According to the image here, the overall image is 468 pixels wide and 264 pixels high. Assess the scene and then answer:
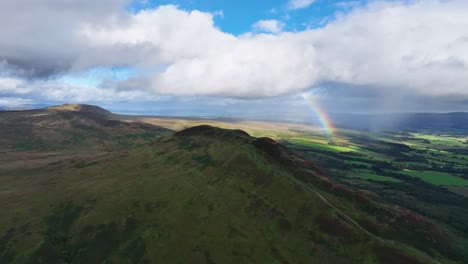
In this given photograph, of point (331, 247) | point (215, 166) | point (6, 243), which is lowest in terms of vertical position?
point (6, 243)

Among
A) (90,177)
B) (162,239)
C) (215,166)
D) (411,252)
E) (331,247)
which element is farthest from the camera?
(90,177)

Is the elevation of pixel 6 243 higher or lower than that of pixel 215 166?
lower

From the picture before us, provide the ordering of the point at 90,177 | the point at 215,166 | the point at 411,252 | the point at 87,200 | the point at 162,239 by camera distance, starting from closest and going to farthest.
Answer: the point at 411,252 → the point at 162,239 → the point at 87,200 → the point at 215,166 → the point at 90,177

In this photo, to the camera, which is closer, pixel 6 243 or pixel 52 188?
pixel 6 243

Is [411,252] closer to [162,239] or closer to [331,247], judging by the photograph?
[331,247]

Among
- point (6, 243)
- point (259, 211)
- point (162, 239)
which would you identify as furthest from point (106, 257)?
point (259, 211)
